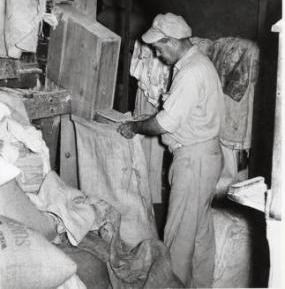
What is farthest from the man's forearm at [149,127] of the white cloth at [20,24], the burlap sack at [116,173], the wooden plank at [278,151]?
the wooden plank at [278,151]

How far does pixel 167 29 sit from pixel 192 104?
26.0 inches

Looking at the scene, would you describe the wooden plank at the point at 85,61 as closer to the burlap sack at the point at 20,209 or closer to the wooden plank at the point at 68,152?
the wooden plank at the point at 68,152

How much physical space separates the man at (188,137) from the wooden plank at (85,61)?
34cm

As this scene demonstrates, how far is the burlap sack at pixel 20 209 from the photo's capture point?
111 inches

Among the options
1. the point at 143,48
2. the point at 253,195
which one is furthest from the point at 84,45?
the point at 253,195

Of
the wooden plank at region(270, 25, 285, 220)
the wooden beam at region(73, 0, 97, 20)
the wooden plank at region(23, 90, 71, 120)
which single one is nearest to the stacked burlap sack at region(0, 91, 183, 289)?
the wooden plank at region(23, 90, 71, 120)

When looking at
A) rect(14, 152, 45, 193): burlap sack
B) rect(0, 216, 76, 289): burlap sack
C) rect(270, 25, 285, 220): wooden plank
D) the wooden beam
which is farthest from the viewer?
the wooden beam

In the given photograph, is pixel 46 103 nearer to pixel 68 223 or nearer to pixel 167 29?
pixel 68 223

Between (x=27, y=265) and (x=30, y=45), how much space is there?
1.73 m

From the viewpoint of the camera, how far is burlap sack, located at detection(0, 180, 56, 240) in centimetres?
283

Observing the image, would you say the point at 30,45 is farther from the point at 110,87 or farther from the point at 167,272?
the point at 167,272

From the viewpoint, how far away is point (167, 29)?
3670mm

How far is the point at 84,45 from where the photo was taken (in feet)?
12.1

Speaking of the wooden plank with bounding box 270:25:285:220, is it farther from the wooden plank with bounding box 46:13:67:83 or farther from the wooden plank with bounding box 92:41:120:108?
the wooden plank with bounding box 46:13:67:83
